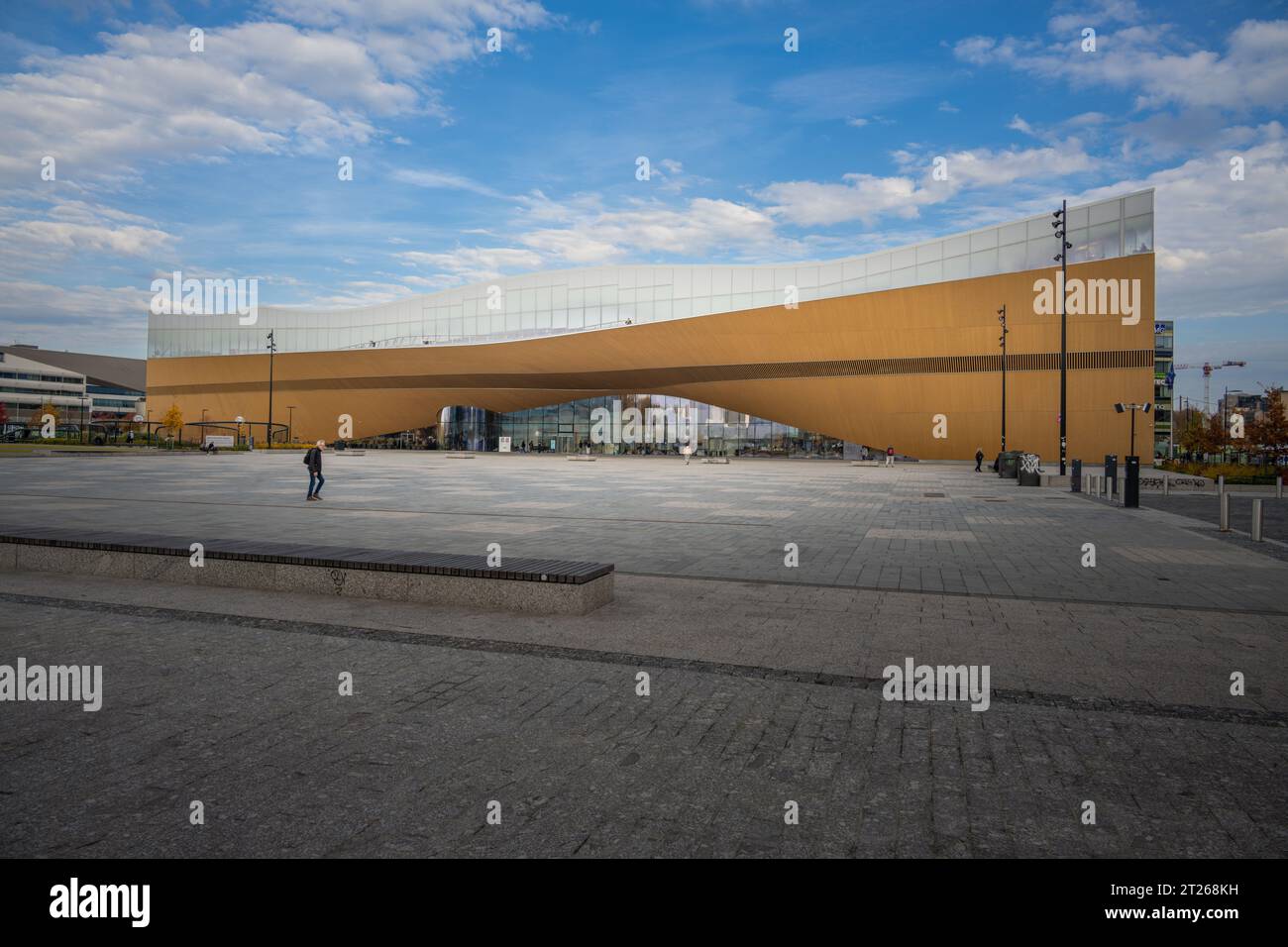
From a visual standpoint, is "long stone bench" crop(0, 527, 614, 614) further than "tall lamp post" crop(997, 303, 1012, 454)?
No

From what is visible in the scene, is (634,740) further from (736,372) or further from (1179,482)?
(736,372)

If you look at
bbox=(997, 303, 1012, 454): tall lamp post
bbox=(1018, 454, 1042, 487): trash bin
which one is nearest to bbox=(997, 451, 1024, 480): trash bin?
bbox=(1018, 454, 1042, 487): trash bin

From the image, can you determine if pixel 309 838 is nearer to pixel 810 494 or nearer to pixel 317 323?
pixel 810 494

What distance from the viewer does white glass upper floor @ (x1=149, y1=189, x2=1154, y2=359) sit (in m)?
43.9

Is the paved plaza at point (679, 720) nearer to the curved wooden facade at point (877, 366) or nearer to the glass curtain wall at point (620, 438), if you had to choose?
the curved wooden facade at point (877, 366)

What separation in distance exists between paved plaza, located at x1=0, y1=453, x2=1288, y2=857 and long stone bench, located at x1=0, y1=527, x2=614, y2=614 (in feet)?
0.81

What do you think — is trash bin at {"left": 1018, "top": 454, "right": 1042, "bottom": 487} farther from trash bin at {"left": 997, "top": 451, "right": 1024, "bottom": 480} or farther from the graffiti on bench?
trash bin at {"left": 997, "top": 451, "right": 1024, "bottom": 480}

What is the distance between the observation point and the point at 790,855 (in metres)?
3.05

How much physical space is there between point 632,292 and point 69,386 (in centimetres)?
10887

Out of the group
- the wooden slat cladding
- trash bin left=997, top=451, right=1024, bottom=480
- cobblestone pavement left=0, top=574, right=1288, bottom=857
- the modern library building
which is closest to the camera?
cobblestone pavement left=0, top=574, right=1288, bottom=857

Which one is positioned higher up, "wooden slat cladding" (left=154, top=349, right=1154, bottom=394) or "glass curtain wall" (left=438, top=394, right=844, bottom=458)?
"wooden slat cladding" (left=154, top=349, right=1154, bottom=394)
